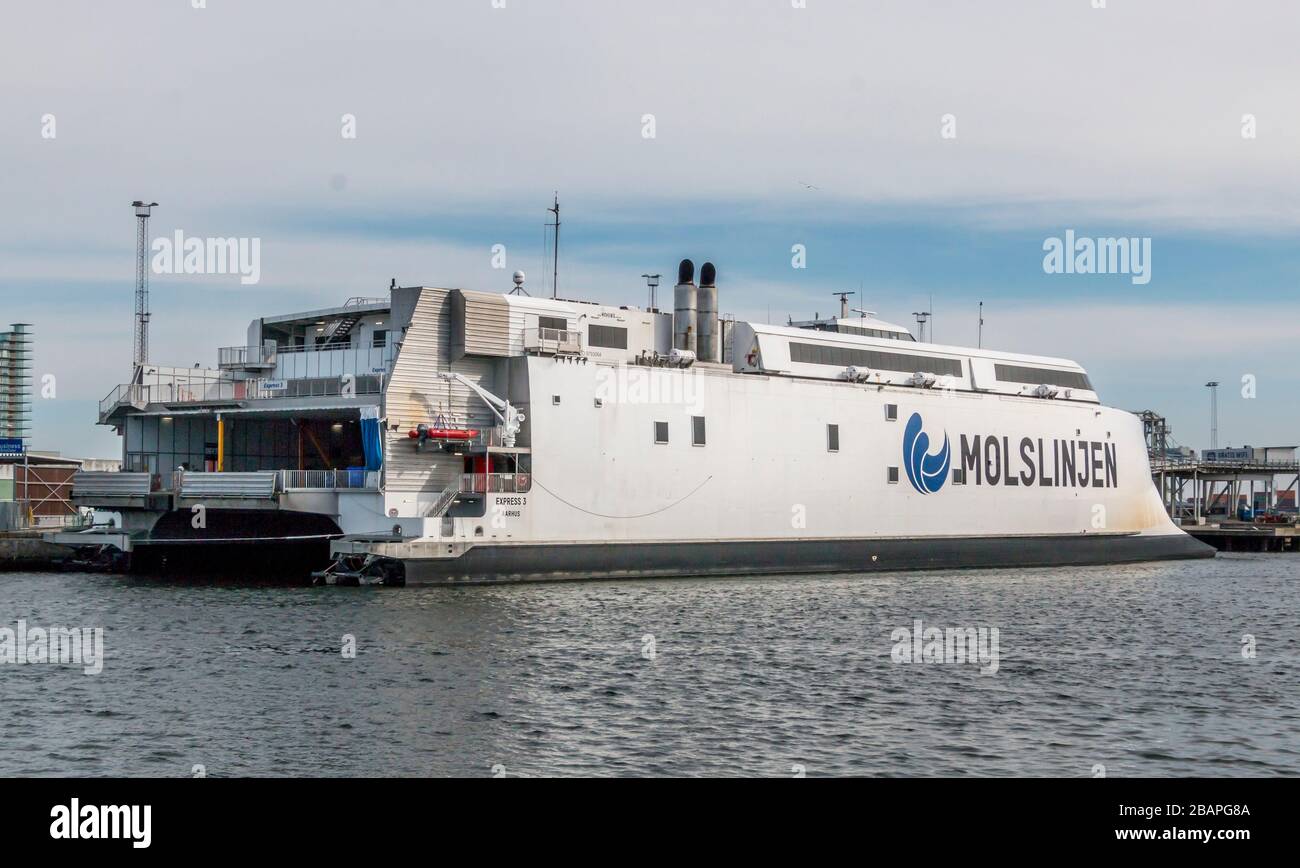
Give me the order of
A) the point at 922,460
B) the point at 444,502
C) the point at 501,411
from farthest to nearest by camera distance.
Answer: the point at 922,460, the point at 501,411, the point at 444,502

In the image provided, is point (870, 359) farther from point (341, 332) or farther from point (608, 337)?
point (341, 332)

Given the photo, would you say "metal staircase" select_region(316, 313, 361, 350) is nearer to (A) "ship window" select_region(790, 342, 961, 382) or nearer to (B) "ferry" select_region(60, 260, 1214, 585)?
(B) "ferry" select_region(60, 260, 1214, 585)

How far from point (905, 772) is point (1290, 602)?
33.9 m

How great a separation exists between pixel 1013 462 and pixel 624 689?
42803 millimetres

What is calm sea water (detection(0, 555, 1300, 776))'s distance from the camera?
68.8 feet

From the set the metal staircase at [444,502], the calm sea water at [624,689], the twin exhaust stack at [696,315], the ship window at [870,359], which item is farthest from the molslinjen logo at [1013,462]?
the metal staircase at [444,502]

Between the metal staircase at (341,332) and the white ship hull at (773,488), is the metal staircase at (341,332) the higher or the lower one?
the higher one

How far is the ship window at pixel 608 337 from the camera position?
51625 millimetres

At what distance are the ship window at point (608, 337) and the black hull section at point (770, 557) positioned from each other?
7445mm

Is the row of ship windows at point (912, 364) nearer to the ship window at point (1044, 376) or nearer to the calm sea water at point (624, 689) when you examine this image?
the ship window at point (1044, 376)

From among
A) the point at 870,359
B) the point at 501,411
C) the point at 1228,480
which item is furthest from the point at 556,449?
the point at 1228,480

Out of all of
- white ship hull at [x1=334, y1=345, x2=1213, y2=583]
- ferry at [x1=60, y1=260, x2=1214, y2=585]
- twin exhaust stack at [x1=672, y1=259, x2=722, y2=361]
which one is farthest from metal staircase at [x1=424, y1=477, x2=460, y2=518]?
twin exhaust stack at [x1=672, y1=259, x2=722, y2=361]

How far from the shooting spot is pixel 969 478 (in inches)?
2495

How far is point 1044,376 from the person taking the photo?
229 ft
